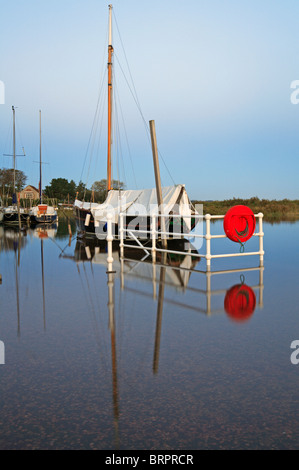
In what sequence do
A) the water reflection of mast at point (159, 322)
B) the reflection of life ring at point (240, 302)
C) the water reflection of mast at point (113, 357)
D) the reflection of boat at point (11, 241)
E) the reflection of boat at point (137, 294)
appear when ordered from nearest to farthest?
the water reflection of mast at point (113, 357)
the water reflection of mast at point (159, 322)
the reflection of boat at point (137, 294)
the reflection of life ring at point (240, 302)
the reflection of boat at point (11, 241)

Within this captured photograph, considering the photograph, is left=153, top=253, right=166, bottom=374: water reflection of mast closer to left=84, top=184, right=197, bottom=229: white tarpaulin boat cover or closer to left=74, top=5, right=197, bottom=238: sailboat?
left=74, top=5, right=197, bottom=238: sailboat

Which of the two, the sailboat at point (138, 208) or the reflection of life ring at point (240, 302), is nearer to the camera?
the reflection of life ring at point (240, 302)

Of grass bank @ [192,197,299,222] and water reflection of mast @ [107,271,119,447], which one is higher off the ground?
grass bank @ [192,197,299,222]

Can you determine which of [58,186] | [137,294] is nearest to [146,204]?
[137,294]

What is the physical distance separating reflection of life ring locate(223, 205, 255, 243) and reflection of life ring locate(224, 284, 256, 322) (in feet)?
11.3

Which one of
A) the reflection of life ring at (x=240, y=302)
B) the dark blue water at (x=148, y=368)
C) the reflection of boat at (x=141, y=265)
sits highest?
the dark blue water at (x=148, y=368)

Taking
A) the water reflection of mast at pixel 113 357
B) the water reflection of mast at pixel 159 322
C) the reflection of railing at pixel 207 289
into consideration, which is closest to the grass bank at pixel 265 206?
the reflection of railing at pixel 207 289

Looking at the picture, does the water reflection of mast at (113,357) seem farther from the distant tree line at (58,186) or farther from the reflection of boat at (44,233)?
the distant tree line at (58,186)

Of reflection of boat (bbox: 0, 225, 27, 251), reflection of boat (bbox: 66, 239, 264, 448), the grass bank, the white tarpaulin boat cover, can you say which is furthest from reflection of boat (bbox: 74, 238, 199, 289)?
the grass bank

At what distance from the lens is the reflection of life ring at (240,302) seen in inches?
287

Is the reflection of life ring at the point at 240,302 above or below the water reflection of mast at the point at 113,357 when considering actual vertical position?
below

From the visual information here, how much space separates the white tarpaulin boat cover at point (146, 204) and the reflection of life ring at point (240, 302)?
1205cm

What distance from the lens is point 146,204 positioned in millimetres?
23047

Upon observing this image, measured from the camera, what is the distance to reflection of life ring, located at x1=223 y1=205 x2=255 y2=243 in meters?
13.5
